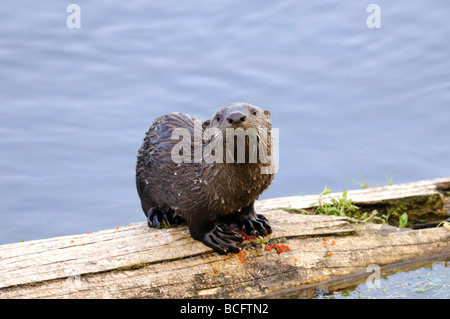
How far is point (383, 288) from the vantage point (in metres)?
4.20

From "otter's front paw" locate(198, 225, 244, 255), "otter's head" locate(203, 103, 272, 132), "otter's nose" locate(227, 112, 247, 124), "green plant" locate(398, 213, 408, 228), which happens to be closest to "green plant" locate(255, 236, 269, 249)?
"otter's front paw" locate(198, 225, 244, 255)

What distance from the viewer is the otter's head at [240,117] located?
342 cm

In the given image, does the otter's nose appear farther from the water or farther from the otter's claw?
the water

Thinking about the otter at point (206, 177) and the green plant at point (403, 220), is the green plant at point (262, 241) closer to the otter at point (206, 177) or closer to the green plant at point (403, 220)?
the otter at point (206, 177)

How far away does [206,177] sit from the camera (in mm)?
3828

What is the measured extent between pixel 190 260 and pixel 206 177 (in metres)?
0.56

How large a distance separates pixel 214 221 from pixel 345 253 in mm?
991

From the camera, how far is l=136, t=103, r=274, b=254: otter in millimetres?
3611

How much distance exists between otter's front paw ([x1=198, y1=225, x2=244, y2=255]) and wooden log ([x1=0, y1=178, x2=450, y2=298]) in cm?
5

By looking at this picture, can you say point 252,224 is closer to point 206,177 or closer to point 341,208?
point 206,177

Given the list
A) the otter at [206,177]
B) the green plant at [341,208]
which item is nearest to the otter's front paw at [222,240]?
the otter at [206,177]

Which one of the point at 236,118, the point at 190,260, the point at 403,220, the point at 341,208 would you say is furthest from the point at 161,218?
the point at 403,220

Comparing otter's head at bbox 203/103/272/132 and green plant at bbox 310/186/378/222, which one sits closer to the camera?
otter's head at bbox 203/103/272/132
